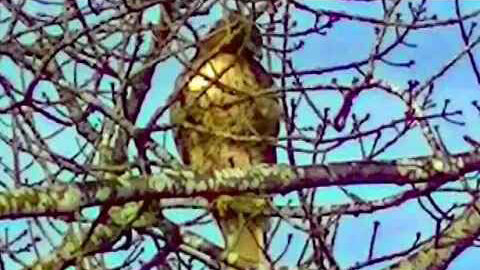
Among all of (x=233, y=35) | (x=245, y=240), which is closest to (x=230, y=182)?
(x=233, y=35)

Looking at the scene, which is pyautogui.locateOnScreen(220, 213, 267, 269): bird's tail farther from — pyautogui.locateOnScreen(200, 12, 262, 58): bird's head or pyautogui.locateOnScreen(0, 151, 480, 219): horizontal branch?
pyautogui.locateOnScreen(0, 151, 480, 219): horizontal branch

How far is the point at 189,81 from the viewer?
4.87 meters

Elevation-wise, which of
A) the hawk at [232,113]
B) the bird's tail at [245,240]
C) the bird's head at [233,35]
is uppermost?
the bird's head at [233,35]

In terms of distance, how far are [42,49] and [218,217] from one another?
959 millimetres

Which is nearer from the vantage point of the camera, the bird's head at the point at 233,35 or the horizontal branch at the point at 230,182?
the horizontal branch at the point at 230,182

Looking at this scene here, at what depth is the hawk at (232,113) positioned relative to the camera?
5.10m

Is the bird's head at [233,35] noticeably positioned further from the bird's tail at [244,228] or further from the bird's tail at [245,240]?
the bird's tail at [245,240]

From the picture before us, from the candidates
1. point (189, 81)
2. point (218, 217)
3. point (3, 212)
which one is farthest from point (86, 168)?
point (3, 212)

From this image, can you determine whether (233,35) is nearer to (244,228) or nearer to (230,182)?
(244,228)

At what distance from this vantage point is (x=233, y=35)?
524 centimetres

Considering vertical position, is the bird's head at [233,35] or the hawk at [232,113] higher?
the bird's head at [233,35]

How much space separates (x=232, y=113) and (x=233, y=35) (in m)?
0.43

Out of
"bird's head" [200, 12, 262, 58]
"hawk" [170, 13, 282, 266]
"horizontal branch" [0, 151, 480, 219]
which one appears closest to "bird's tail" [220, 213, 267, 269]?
"hawk" [170, 13, 282, 266]

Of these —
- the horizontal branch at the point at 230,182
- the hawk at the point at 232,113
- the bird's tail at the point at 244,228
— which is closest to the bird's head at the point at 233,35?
the hawk at the point at 232,113
